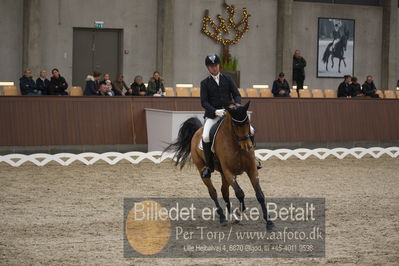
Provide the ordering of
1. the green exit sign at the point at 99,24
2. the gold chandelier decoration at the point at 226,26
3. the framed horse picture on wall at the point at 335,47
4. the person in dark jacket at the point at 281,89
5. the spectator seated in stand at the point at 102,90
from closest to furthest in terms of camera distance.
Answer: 1. the spectator seated in stand at the point at 102,90
2. the person in dark jacket at the point at 281,89
3. the green exit sign at the point at 99,24
4. the gold chandelier decoration at the point at 226,26
5. the framed horse picture on wall at the point at 335,47

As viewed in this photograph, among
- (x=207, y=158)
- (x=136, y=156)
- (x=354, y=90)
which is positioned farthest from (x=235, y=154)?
(x=354, y=90)

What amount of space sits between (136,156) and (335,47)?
15421 mm

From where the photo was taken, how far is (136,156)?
14438 mm

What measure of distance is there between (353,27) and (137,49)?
9.00m

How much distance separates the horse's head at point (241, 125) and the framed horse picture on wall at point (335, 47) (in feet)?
67.9

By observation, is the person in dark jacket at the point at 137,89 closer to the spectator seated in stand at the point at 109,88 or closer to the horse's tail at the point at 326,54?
the spectator seated in stand at the point at 109,88

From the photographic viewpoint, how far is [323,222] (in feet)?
26.5

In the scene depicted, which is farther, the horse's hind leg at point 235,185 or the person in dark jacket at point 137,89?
the person in dark jacket at point 137,89

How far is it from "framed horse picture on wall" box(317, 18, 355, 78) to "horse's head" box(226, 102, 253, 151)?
2070cm

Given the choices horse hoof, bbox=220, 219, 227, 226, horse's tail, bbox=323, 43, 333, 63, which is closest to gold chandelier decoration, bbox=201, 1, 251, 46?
horse's tail, bbox=323, 43, 333, 63

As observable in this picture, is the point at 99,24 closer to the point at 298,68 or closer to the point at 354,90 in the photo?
the point at 298,68

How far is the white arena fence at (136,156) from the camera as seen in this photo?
13.2 m

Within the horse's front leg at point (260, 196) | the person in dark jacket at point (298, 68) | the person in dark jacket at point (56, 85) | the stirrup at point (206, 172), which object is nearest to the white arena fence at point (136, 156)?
the person in dark jacket at point (56, 85)

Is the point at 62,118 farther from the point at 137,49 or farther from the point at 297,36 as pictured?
the point at 297,36
